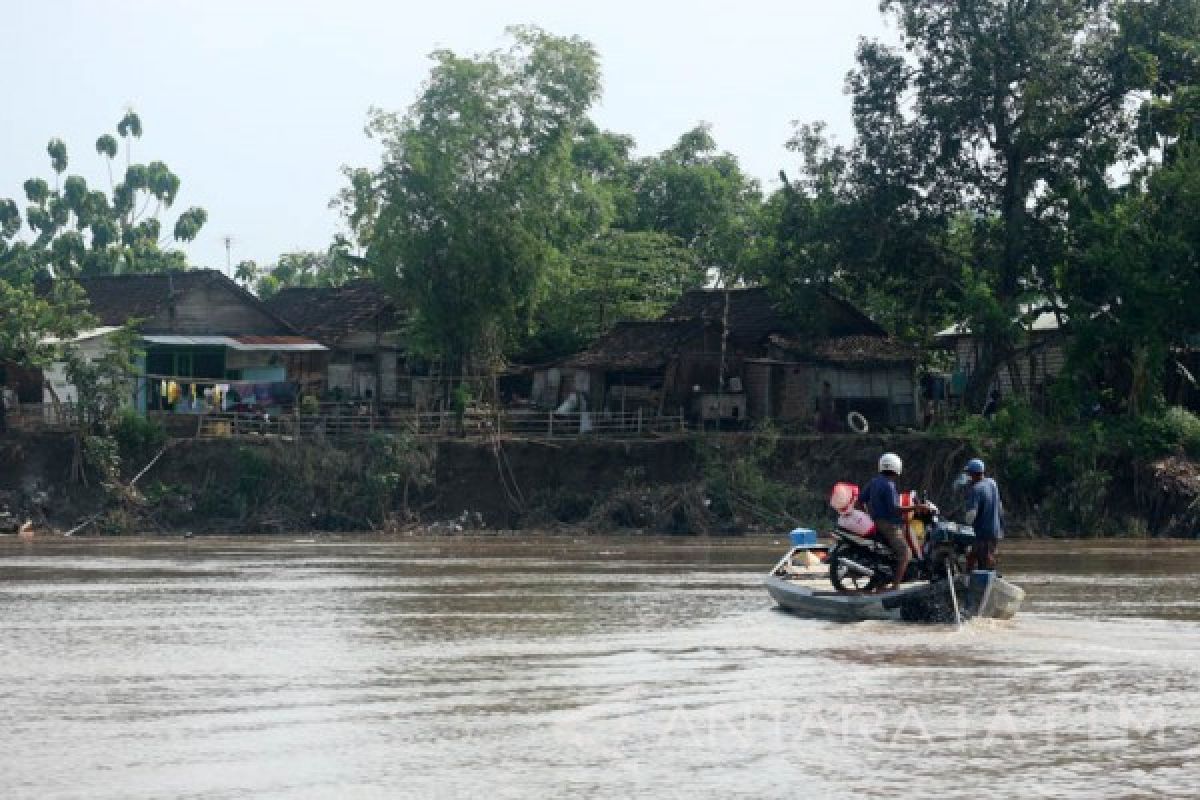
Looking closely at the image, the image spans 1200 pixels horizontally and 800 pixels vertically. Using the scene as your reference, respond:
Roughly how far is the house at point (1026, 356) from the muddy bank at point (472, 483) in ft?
13.9

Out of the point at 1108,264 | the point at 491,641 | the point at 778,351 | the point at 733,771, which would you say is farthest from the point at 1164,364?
the point at 733,771

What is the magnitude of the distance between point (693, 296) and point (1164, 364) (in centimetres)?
1357

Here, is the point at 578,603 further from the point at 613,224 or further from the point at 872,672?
the point at 613,224

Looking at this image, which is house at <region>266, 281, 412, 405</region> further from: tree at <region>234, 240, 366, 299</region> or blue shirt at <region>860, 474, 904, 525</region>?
blue shirt at <region>860, 474, 904, 525</region>

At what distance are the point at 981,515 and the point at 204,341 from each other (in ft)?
109

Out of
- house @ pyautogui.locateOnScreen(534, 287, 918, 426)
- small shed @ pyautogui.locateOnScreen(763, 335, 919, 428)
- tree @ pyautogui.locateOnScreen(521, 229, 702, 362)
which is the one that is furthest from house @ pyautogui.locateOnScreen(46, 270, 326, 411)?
small shed @ pyautogui.locateOnScreen(763, 335, 919, 428)

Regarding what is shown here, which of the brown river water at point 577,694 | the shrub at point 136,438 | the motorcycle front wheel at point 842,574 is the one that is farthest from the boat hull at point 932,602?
the shrub at point 136,438

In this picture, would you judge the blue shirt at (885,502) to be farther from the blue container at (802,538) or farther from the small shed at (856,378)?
the small shed at (856,378)

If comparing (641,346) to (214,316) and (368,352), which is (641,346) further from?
(214,316)

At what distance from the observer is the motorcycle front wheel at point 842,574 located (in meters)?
20.9

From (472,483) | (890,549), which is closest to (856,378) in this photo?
(472,483)

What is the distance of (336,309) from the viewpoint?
5612cm

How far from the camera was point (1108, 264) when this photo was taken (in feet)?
131

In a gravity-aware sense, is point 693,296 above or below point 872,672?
above
